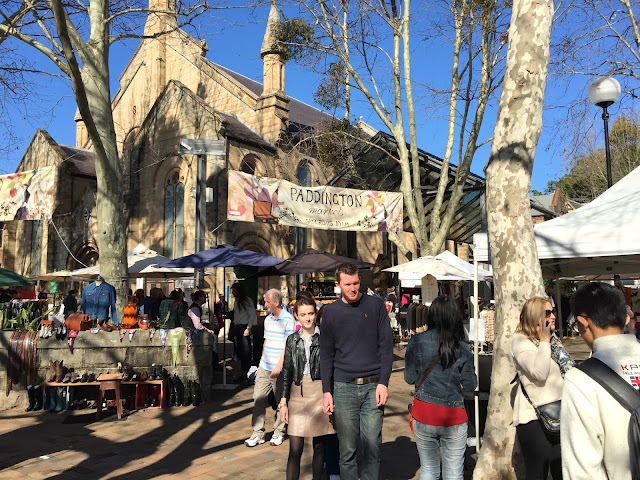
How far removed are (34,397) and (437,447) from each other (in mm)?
7216

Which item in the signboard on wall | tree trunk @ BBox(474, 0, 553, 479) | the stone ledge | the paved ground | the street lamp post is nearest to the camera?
tree trunk @ BBox(474, 0, 553, 479)

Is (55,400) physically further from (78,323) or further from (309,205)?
(309,205)

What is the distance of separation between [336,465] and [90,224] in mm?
26143

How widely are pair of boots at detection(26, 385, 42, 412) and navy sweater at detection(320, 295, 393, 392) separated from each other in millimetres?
6473

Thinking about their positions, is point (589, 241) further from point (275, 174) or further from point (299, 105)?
point (299, 105)

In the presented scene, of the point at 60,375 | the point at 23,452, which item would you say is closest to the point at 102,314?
the point at 60,375

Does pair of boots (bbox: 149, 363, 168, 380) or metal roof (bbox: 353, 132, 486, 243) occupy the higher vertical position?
metal roof (bbox: 353, 132, 486, 243)

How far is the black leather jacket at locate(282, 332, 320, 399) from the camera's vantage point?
462 centimetres

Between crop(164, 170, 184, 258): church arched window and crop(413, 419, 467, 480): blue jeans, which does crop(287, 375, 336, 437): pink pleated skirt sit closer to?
crop(413, 419, 467, 480): blue jeans

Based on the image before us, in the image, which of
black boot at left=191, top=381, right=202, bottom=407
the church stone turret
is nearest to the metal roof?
the church stone turret

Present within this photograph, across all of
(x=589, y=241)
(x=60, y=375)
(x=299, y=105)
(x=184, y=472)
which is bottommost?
(x=184, y=472)

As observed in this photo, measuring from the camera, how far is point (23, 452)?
6375 mm

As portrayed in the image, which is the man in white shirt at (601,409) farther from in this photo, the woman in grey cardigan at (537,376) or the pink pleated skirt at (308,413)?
the pink pleated skirt at (308,413)

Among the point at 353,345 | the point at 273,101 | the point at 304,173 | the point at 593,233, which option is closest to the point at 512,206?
the point at 593,233
